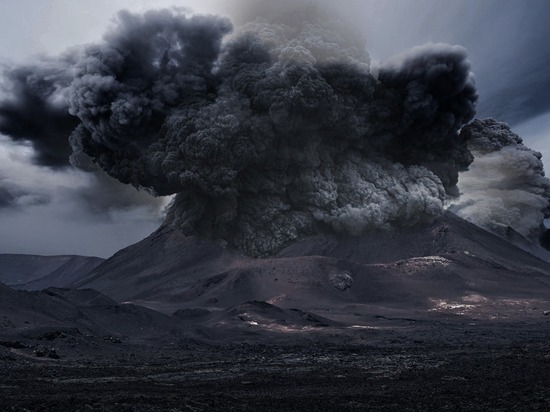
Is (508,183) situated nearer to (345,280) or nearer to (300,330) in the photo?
(345,280)

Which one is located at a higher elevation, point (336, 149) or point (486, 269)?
point (336, 149)

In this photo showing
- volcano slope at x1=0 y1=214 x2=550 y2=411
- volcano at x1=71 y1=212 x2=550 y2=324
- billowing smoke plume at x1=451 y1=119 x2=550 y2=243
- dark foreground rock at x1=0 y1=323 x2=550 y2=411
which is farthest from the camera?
billowing smoke plume at x1=451 y1=119 x2=550 y2=243

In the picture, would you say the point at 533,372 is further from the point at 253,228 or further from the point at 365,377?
the point at 253,228

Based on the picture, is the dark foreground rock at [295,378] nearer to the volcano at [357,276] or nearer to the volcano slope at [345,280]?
the volcano slope at [345,280]

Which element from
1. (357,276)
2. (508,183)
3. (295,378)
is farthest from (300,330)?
(508,183)

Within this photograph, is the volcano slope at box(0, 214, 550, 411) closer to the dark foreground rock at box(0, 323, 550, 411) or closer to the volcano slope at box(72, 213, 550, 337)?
the dark foreground rock at box(0, 323, 550, 411)

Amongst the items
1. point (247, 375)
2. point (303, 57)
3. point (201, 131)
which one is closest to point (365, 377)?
point (247, 375)

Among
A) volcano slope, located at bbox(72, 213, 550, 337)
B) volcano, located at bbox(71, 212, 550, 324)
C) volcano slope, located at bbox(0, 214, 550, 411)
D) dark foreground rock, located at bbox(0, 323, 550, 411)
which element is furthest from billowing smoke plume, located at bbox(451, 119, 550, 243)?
dark foreground rock, located at bbox(0, 323, 550, 411)

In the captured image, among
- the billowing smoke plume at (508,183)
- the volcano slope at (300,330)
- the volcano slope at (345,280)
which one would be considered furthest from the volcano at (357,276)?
the billowing smoke plume at (508,183)
